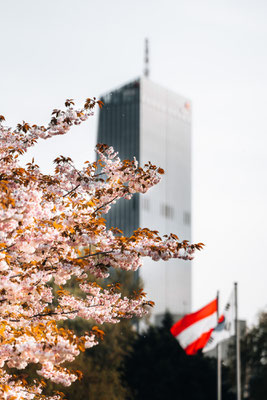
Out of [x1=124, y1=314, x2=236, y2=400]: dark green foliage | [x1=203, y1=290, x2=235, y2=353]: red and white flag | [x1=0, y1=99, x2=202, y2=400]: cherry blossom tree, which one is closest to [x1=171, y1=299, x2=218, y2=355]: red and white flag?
[x1=203, y1=290, x2=235, y2=353]: red and white flag

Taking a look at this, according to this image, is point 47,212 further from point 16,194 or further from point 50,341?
point 50,341

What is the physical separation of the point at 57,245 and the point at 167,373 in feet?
86.3

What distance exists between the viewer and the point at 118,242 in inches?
355

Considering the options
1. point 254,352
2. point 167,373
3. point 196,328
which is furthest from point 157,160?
point 196,328

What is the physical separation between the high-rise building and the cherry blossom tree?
469ft

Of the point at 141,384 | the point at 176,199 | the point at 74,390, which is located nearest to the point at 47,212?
the point at 74,390

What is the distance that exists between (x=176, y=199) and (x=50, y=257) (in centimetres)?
16602

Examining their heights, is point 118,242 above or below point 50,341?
above

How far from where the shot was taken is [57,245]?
8523 mm

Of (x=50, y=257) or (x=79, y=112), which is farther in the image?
(x=79, y=112)

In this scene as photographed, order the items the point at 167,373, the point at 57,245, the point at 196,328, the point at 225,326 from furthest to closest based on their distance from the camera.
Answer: the point at 167,373, the point at 225,326, the point at 196,328, the point at 57,245

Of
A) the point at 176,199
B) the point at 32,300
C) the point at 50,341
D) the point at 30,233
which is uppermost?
the point at 176,199

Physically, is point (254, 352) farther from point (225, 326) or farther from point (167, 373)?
point (225, 326)

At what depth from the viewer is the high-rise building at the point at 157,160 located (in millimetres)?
159750
